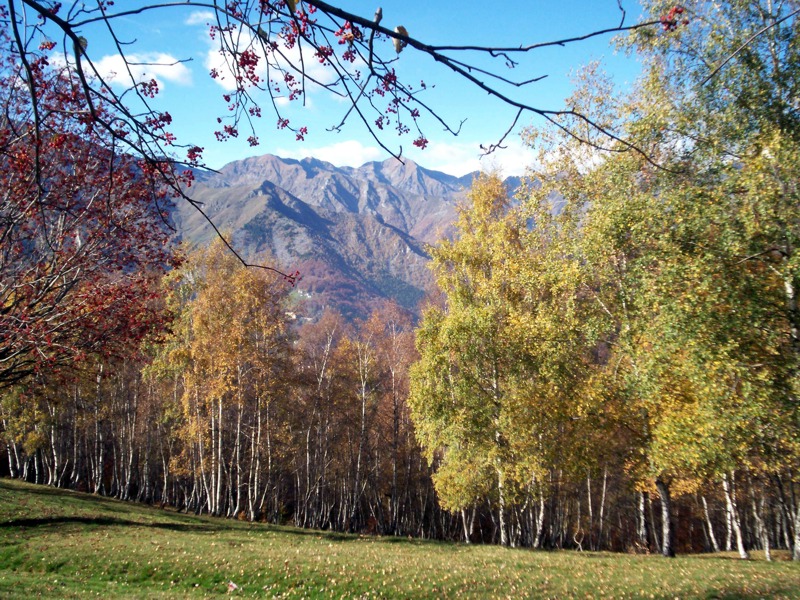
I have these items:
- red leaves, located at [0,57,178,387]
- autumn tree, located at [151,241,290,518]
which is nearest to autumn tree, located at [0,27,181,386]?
red leaves, located at [0,57,178,387]

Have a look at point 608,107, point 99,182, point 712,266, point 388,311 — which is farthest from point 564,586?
point 388,311

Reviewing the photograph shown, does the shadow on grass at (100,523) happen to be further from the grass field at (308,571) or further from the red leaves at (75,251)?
the red leaves at (75,251)

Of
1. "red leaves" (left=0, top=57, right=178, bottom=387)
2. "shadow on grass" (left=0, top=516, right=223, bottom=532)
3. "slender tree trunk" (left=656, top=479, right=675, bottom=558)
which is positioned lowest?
"shadow on grass" (left=0, top=516, right=223, bottom=532)

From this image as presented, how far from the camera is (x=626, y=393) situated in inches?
617

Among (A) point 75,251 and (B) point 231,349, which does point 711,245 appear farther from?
(B) point 231,349

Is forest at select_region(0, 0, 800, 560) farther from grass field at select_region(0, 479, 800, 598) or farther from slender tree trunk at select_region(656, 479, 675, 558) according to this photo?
grass field at select_region(0, 479, 800, 598)

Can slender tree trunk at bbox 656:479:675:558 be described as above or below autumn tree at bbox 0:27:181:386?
below

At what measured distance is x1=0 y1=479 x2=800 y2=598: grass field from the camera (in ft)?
33.7

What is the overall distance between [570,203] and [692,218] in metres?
6.22

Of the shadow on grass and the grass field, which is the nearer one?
the grass field

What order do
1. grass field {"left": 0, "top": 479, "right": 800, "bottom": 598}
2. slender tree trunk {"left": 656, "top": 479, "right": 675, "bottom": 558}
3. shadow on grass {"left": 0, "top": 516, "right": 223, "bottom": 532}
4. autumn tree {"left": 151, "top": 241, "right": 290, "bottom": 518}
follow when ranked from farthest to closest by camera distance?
autumn tree {"left": 151, "top": 241, "right": 290, "bottom": 518} < shadow on grass {"left": 0, "top": 516, "right": 223, "bottom": 532} < slender tree trunk {"left": 656, "top": 479, "right": 675, "bottom": 558} < grass field {"left": 0, "top": 479, "right": 800, "bottom": 598}

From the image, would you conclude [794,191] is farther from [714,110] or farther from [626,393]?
[626,393]

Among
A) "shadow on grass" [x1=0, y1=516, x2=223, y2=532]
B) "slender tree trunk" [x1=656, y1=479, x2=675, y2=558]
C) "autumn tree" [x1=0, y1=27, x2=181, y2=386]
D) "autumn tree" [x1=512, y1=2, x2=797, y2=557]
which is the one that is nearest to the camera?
"autumn tree" [x1=0, y1=27, x2=181, y2=386]

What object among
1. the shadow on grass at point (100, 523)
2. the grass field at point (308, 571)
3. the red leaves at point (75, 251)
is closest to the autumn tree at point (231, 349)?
the shadow on grass at point (100, 523)
